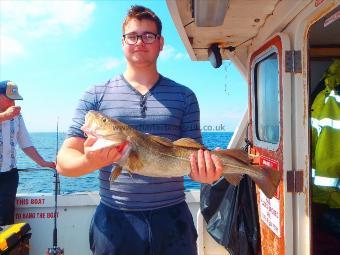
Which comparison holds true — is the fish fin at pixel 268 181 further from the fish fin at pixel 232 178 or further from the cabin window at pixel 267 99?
the cabin window at pixel 267 99

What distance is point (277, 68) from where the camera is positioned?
11.6 ft

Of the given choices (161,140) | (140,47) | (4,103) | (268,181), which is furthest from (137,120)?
(4,103)

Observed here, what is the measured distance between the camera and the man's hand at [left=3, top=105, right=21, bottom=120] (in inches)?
213

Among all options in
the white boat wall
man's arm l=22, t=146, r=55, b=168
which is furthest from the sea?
the white boat wall

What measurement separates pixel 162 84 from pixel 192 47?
2.27 m

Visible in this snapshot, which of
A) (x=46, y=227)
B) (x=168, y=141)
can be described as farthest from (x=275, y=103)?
(x=46, y=227)

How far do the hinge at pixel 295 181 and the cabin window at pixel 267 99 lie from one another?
429 millimetres

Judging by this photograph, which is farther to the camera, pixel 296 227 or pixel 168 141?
pixel 296 227

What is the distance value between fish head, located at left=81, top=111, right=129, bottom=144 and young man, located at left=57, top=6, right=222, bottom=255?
21 cm

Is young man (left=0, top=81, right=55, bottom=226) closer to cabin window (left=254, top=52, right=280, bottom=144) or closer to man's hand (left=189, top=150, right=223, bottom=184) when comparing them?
cabin window (left=254, top=52, right=280, bottom=144)

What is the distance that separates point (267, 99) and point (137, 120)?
1959mm

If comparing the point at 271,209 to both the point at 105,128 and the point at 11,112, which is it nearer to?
the point at 105,128

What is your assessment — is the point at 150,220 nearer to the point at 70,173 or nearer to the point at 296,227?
the point at 70,173

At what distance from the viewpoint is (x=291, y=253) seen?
327 centimetres
